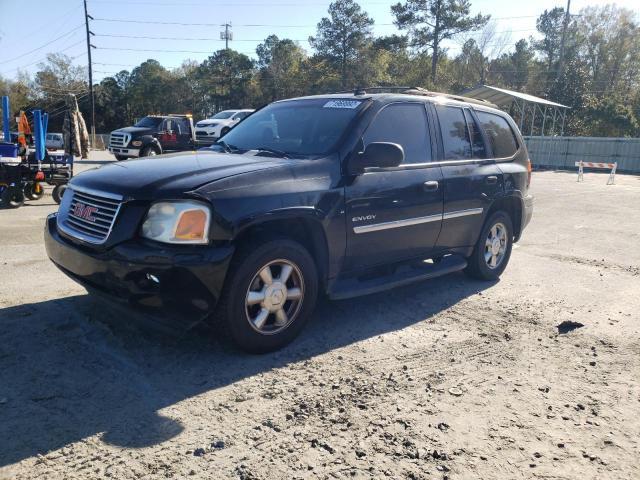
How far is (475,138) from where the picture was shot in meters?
5.58

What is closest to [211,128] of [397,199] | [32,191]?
[32,191]

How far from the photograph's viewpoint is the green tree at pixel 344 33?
Result: 52094 millimetres

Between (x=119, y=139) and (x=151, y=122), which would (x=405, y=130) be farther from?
(x=151, y=122)

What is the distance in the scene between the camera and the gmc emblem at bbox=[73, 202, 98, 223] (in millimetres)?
3627

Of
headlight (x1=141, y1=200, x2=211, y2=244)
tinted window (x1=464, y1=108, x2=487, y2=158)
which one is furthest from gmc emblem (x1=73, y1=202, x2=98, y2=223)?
tinted window (x1=464, y1=108, x2=487, y2=158)

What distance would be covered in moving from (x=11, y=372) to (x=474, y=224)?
4.23 m

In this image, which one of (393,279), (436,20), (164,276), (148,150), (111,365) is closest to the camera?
(164,276)

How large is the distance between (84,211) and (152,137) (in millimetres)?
18283

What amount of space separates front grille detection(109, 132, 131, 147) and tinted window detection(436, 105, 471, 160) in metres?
17.7

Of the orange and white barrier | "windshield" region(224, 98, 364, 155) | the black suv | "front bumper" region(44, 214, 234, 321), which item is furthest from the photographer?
the orange and white barrier

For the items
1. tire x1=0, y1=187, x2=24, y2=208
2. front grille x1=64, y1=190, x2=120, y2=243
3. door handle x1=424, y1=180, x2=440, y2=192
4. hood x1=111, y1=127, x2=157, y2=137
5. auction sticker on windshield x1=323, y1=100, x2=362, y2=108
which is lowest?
tire x1=0, y1=187, x2=24, y2=208

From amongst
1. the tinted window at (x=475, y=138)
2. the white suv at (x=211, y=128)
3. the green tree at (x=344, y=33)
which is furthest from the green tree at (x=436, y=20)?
the tinted window at (x=475, y=138)

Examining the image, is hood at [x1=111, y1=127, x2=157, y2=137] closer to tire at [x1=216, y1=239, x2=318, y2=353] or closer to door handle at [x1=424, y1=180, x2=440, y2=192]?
door handle at [x1=424, y1=180, x2=440, y2=192]

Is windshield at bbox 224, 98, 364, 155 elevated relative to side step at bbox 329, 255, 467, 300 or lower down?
elevated
